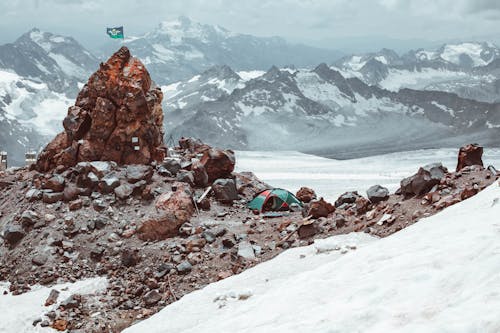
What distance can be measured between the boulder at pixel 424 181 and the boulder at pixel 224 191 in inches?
A: 367

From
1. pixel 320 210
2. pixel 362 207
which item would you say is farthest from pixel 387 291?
pixel 320 210

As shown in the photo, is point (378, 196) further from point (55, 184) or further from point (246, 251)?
point (55, 184)

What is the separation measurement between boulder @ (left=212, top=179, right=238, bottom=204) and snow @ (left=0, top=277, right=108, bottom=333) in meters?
7.95

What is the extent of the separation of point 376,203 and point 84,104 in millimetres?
17654

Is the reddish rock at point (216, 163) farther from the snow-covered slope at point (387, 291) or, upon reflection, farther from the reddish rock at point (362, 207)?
the snow-covered slope at point (387, 291)

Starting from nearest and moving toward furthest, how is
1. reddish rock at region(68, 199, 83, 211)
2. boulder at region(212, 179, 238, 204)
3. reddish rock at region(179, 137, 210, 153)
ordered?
1. reddish rock at region(68, 199, 83, 211)
2. boulder at region(212, 179, 238, 204)
3. reddish rock at region(179, 137, 210, 153)

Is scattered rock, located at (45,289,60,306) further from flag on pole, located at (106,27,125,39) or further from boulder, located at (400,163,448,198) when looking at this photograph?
flag on pole, located at (106,27,125,39)

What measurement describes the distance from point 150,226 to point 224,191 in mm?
5188

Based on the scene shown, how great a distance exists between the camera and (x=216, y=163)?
26781mm

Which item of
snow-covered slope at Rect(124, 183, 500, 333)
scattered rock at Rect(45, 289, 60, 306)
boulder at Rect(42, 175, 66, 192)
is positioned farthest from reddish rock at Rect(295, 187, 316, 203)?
scattered rock at Rect(45, 289, 60, 306)

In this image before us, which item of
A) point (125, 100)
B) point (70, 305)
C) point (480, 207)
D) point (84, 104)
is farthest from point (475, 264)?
point (84, 104)

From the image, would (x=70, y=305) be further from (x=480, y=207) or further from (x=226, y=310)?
(x=480, y=207)

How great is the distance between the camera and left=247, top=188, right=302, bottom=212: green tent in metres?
24.5

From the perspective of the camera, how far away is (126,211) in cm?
2147
